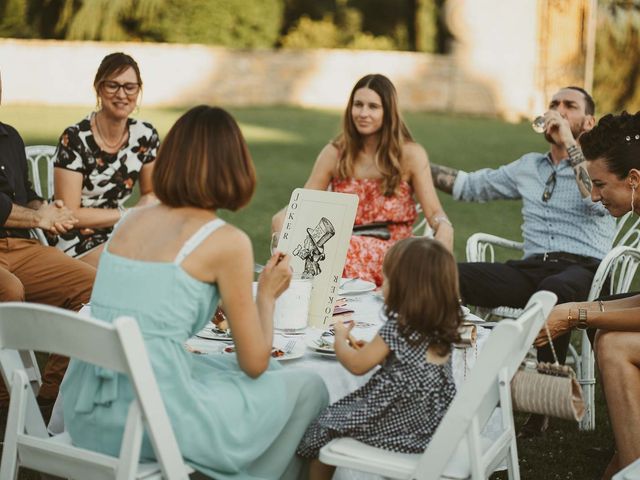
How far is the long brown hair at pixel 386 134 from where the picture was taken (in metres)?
5.23

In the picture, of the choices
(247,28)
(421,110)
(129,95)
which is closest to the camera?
(129,95)

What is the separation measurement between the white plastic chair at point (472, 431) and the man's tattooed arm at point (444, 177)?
110 inches

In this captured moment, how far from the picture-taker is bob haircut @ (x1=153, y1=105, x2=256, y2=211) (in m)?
2.75

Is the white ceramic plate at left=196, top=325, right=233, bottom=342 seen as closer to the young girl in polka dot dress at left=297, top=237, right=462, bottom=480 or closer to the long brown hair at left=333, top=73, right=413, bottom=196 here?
the young girl in polka dot dress at left=297, top=237, right=462, bottom=480

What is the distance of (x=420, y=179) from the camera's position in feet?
17.3

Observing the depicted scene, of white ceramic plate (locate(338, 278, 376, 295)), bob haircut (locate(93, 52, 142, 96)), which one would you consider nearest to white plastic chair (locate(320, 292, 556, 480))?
white ceramic plate (locate(338, 278, 376, 295))

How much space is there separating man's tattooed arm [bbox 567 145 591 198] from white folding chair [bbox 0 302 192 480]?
3.02 meters

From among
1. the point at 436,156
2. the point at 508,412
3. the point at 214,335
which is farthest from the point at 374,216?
the point at 436,156

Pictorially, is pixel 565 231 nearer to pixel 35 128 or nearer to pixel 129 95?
pixel 129 95

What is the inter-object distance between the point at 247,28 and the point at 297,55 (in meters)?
6.47

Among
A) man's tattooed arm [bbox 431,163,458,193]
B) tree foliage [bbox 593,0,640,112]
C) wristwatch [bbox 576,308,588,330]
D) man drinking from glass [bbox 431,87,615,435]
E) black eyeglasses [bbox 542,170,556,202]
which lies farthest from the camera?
tree foliage [bbox 593,0,640,112]

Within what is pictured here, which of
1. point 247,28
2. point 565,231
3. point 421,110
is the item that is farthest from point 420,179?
point 247,28

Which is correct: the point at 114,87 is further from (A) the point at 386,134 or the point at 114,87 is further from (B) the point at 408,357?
(B) the point at 408,357

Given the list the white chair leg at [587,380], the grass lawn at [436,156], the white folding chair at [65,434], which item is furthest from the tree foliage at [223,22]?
the white folding chair at [65,434]
